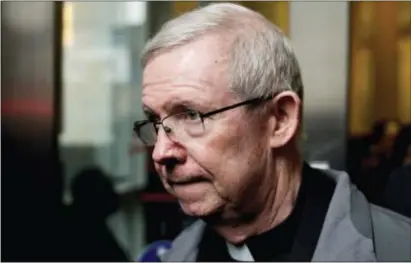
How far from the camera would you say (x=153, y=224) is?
2.69 metres

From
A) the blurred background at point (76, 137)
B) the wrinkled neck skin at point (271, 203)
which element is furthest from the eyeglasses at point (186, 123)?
the blurred background at point (76, 137)

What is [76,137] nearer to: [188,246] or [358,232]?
[188,246]

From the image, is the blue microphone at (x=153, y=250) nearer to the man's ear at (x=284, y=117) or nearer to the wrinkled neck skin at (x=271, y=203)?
the wrinkled neck skin at (x=271, y=203)

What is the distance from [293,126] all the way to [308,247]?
0.89ft

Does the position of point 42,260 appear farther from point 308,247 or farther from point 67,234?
point 308,247

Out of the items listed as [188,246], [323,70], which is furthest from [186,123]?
[323,70]

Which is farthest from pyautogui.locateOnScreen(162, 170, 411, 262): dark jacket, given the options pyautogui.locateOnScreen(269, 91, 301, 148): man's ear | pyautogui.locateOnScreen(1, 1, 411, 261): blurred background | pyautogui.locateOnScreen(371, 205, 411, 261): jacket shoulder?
pyautogui.locateOnScreen(1, 1, 411, 261): blurred background

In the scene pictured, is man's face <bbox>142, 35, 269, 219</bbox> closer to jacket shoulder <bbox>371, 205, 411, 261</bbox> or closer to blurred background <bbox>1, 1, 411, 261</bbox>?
jacket shoulder <bbox>371, 205, 411, 261</bbox>

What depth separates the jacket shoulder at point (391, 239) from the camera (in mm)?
1427

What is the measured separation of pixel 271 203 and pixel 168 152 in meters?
0.27

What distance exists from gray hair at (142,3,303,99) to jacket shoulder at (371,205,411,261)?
1.15 ft

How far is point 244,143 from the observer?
1369mm

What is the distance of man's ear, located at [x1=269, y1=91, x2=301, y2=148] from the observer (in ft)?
4.52

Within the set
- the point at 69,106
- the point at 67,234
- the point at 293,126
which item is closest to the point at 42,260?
the point at 67,234
